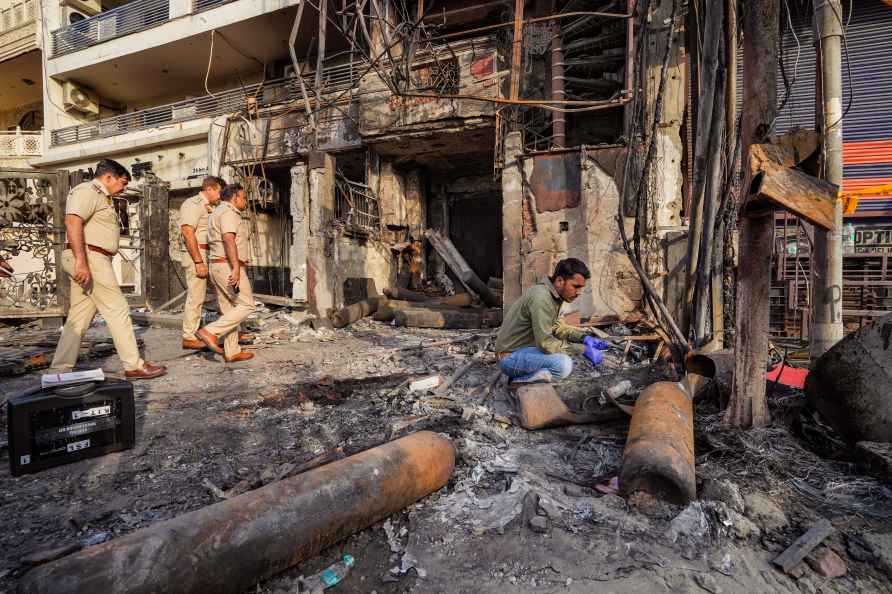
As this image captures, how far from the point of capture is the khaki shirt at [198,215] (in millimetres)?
5074

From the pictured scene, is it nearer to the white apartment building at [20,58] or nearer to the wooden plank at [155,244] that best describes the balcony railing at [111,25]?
the white apartment building at [20,58]

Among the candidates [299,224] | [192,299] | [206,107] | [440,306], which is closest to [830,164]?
[440,306]

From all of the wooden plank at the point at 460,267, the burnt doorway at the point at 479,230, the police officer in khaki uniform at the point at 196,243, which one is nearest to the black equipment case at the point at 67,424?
the police officer in khaki uniform at the point at 196,243

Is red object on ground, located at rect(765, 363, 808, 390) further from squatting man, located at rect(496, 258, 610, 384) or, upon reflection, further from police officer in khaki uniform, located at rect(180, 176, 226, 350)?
police officer in khaki uniform, located at rect(180, 176, 226, 350)

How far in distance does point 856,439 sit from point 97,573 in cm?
360

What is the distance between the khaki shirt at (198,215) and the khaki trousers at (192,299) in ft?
0.74

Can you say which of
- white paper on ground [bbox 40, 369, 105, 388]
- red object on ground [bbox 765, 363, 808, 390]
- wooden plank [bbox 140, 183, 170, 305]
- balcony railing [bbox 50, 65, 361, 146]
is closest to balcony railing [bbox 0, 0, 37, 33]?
balcony railing [bbox 50, 65, 361, 146]

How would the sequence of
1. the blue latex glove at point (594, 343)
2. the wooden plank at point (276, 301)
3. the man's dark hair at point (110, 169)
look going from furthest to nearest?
the wooden plank at point (276, 301)
the blue latex glove at point (594, 343)
the man's dark hair at point (110, 169)

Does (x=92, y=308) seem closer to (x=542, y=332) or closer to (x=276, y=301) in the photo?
(x=542, y=332)

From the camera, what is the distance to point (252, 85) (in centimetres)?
1337

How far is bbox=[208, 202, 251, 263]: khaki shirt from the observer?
15.5ft

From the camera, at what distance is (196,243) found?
16.6 feet

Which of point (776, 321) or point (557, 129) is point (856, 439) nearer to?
point (776, 321)

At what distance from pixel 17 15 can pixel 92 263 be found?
22.4 metres
